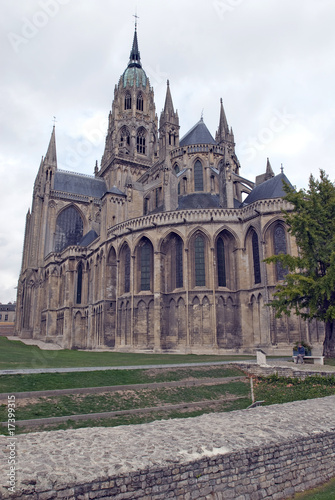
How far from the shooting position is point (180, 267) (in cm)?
3347

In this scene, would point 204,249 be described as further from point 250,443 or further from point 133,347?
point 250,443

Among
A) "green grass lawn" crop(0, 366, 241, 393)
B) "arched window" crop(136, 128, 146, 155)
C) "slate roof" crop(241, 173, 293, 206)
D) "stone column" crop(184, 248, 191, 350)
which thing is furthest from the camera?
"arched window" crop(136, 128, 146, 155)

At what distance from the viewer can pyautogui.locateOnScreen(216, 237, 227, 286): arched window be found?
32656 millimetres

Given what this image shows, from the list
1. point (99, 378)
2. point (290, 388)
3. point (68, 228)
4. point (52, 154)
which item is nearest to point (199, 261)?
point (290, 388)

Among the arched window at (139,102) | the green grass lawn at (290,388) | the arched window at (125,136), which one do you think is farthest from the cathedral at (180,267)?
the arched window at (139,102)

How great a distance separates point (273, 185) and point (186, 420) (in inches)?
1097

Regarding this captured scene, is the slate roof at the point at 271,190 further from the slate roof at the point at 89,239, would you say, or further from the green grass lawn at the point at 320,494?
the green grass lawn at the point at 320,494

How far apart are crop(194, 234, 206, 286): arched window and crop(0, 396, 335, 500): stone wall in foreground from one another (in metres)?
23.3

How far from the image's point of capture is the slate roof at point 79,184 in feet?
198

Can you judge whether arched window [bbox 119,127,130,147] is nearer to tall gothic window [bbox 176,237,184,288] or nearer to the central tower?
the central tower

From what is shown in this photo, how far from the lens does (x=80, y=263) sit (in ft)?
153

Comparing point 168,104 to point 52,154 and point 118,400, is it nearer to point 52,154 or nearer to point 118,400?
point 52,154

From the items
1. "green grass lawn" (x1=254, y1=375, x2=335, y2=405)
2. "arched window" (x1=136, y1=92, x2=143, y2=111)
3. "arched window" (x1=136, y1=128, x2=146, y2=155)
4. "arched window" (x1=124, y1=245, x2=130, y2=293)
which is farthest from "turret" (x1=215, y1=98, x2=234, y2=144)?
"green grass lawn" (x1=254, y1=375, x2=335, y2=405)

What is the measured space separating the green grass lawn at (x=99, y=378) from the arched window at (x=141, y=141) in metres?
50.1
